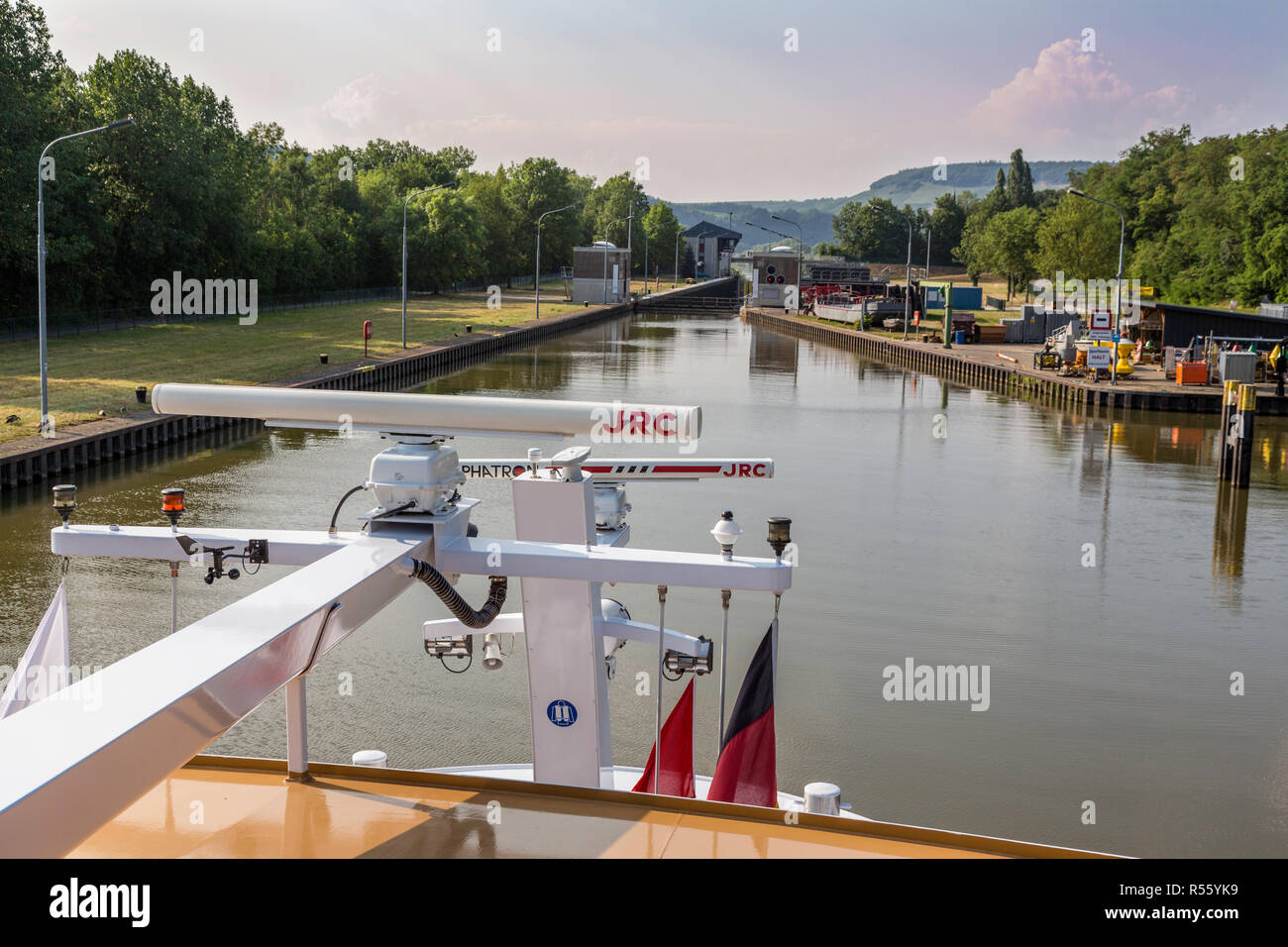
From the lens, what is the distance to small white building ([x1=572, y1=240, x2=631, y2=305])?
102438mm

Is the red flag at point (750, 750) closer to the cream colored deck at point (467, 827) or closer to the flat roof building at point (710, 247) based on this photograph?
the cream colored deck at point (467, 827)

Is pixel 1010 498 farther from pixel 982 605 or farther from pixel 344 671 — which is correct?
pixel 344 671

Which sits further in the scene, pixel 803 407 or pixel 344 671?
pixel 803 407

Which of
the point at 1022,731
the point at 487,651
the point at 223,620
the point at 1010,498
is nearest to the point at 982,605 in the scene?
the point at 1022,731

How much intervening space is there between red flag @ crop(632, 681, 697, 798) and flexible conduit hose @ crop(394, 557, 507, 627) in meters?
2.35

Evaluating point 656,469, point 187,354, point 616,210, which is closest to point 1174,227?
point 616,210

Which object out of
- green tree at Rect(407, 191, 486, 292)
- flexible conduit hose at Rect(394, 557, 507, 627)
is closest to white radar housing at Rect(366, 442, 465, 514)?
Result: flexible conduit hose at Rect(394, 557, 507, 627)

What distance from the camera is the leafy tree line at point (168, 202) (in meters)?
48.8

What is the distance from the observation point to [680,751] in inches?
305

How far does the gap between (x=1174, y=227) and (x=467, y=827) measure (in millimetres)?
113145

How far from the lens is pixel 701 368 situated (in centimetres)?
5691

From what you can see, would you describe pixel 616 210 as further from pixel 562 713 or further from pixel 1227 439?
pixel 562 713

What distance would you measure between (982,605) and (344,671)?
10191 millimetres

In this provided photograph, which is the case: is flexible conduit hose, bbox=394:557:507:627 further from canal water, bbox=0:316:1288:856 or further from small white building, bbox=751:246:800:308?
small white building, bbox=751:246:800:308
